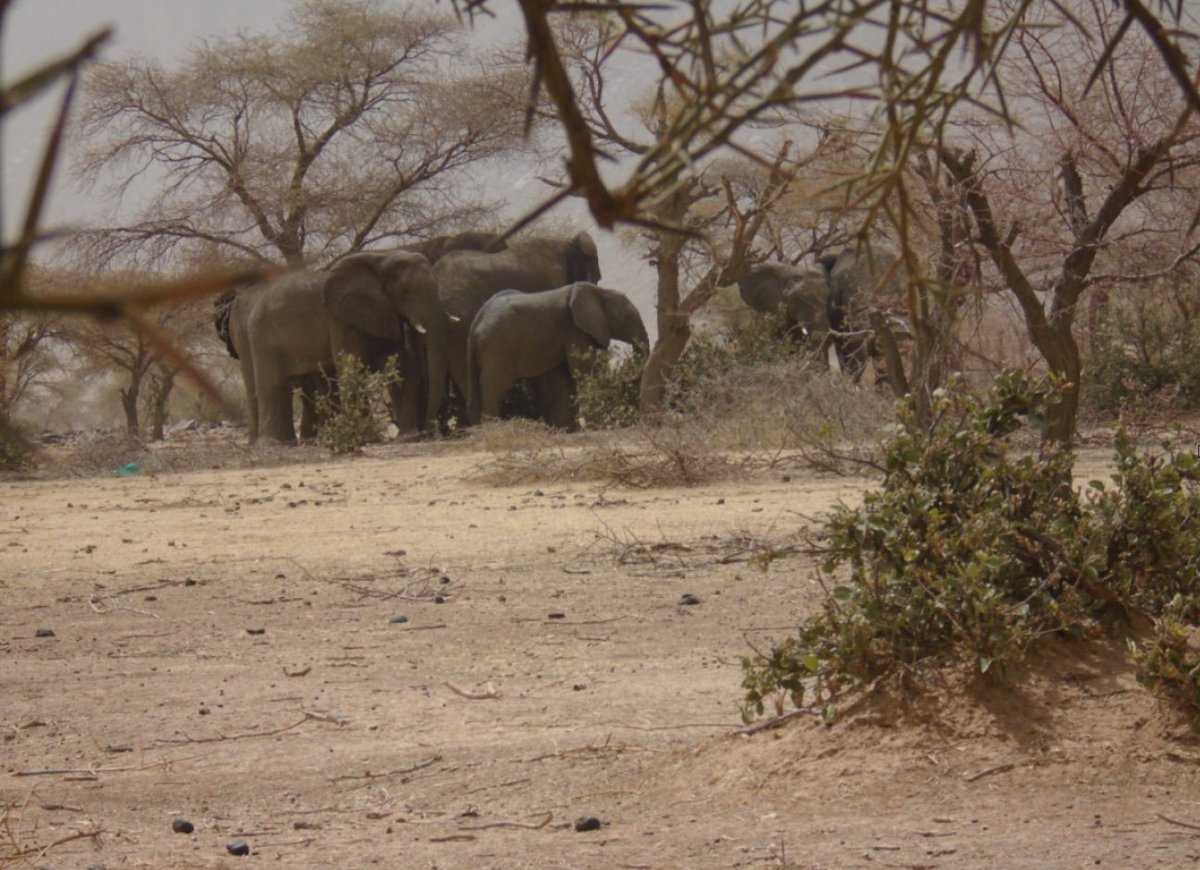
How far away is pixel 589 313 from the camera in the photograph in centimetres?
2105

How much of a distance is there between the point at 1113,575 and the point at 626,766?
1382 millimetres

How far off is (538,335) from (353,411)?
4.54m

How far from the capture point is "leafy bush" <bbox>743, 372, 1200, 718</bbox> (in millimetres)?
4191

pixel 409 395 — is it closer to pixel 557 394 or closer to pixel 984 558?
pixel 557 394

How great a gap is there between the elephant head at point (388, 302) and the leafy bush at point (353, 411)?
2268 mm

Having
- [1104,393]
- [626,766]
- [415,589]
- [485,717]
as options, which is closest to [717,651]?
[485,717]

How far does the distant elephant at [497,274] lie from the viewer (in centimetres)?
2305

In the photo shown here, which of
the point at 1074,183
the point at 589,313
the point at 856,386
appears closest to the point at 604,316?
the point at 589,313

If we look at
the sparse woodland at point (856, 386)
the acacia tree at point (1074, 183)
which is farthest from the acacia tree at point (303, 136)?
the acacia tree at point (1074, 183)

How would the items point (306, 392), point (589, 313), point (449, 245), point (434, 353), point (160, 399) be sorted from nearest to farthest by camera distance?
1. point (589, 313)
2. point (434, 353)
3. point (306, 392)
4. point (449, 245)
5. point (160, 399)

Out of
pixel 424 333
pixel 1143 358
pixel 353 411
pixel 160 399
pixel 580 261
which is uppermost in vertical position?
pixel 580 261

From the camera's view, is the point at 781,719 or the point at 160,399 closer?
the point at 781,719

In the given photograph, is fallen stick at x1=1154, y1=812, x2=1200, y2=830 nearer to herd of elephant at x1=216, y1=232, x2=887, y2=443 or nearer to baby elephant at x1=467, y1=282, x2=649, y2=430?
herd of elephant at x1=216, y1=232, x2=887, y2=443

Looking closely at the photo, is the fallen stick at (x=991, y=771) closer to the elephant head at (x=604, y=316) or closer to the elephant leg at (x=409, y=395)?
Result: the elephant head at (x=604, y=316)
